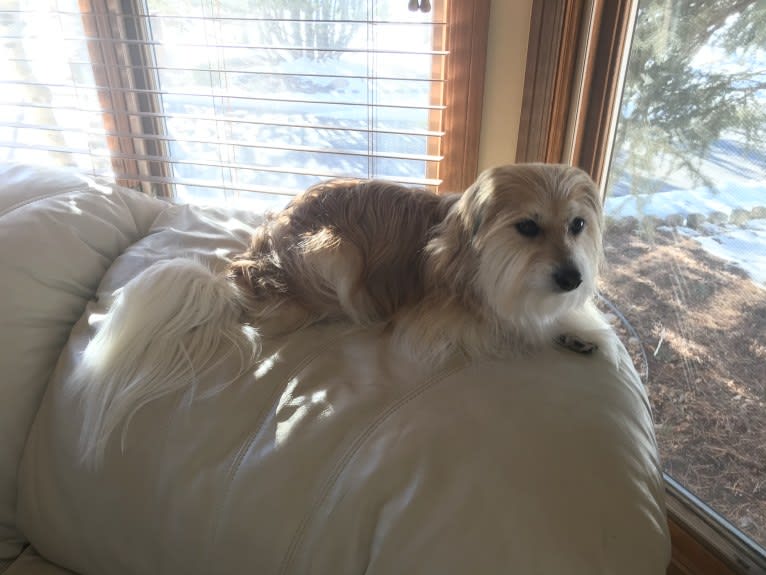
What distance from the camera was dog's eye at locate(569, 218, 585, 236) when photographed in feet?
3.44

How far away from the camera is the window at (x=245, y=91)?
1.68 m

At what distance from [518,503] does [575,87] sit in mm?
1184

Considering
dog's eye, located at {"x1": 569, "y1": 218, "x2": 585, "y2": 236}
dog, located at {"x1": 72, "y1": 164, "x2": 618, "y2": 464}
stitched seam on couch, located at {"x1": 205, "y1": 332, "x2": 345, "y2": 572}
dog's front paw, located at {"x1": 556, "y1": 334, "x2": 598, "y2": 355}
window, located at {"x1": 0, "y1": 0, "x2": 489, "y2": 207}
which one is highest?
window, located at {"x1": 0, "y1": 0, "x2": 489, "y2": 207}

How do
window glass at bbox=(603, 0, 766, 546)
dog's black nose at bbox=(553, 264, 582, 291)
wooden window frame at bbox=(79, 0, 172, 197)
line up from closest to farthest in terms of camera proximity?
dog's black nose at bbox=(553, 264, 582, 291) < window glass at bbox=(603, 0, 766, 546) < wooden window frame at bbox=(79, 0, 172, 197)

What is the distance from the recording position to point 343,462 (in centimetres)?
84

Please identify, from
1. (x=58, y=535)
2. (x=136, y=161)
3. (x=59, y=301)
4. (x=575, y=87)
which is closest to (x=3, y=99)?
(x=136, y=161)

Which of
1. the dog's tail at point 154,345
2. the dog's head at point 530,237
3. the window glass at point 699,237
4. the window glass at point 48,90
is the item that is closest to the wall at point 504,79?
the window glass at point 699,237

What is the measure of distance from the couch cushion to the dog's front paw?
1034 mm

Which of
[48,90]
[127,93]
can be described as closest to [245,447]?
[127,93]

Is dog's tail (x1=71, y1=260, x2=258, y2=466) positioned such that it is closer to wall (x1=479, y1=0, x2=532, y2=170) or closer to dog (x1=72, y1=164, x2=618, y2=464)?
dog (x1=72, y1=164, x2=618, y2=464)

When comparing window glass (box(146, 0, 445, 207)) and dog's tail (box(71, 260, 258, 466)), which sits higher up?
window glass (box(146, 0, 445, 207))

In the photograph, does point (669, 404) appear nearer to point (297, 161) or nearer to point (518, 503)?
point (518, 503)

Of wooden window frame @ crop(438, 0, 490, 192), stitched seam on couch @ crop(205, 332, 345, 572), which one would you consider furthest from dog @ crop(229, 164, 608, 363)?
wooden window frame @ crop(438, 0, 490, 192)

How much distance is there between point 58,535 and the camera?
1.01 m
